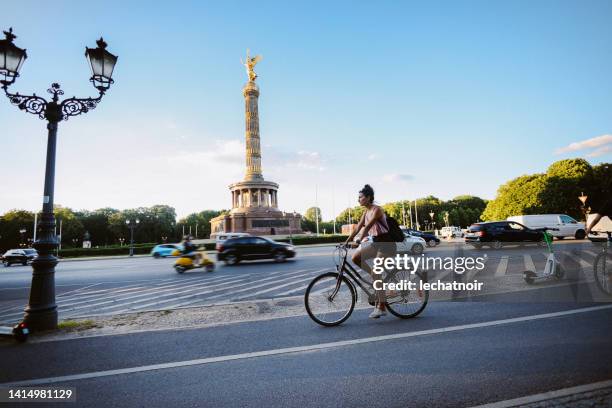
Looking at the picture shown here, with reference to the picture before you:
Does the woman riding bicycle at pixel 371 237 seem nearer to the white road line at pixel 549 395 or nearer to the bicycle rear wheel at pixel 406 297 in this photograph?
the bicycle rear wheel at pixel 406 297

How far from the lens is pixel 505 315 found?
5.57 m

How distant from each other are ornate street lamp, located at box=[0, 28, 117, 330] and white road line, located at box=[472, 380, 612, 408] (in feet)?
23.2

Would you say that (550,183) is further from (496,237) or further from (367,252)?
(367,252)

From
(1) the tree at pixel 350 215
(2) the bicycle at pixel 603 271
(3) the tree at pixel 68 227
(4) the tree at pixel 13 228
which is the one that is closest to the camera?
(2) the bicycle at pixel 603 271

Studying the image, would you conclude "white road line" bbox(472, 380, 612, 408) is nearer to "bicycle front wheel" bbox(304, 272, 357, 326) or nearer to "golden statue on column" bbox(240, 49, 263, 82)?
"bicycle front wheel" bbox(304, 272, 357, 326)

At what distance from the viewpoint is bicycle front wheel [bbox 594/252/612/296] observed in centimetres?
663

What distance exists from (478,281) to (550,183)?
52.6 m

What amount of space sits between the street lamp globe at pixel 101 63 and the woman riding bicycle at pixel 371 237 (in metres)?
6.10

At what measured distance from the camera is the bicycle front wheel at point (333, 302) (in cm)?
543

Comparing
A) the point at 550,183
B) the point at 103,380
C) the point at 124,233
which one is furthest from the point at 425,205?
the point at 103,380

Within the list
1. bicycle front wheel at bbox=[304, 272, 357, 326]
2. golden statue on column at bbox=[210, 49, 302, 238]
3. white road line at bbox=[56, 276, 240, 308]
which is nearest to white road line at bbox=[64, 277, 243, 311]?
white road line at bbox=[56, 276, 240, 308]

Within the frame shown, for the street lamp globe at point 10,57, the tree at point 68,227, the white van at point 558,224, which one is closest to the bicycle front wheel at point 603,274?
the street lamp globe at point 10,57

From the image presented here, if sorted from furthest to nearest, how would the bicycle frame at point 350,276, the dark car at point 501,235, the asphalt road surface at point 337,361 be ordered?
the dark car at point 501,235
the bicycle frame at point 350,276
the asphalt road surface at point 337,361

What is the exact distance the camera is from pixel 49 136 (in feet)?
22.4
